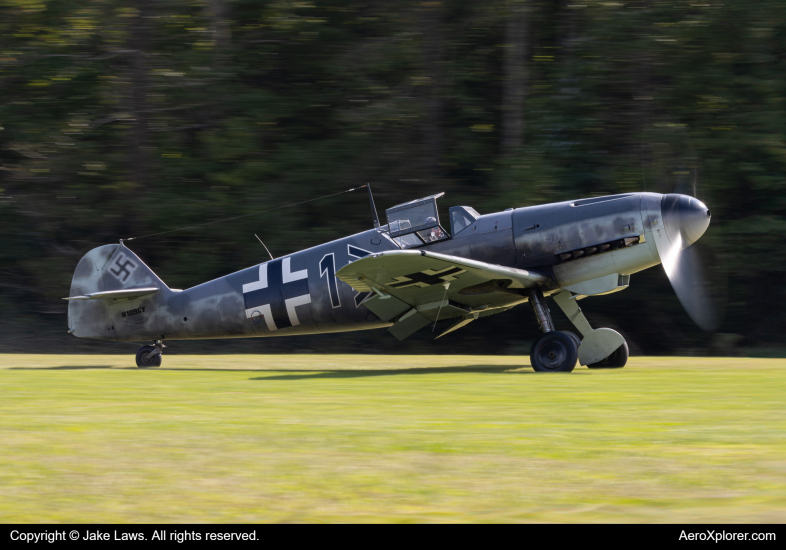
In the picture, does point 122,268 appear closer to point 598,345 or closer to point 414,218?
point 414,218

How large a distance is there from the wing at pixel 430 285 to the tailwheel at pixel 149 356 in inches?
145

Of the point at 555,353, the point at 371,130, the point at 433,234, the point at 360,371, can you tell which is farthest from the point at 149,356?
the point at 371,130

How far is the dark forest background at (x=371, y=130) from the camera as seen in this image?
52.4 feet

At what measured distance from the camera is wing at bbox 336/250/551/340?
909cm

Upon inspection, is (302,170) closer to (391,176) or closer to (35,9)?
(391,176)

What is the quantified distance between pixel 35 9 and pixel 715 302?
16.7 m

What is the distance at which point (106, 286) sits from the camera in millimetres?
12422

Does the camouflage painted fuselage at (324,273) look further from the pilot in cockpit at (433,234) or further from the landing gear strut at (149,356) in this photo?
the landing gear strut at (149,356)

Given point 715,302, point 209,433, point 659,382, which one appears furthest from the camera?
point 715,302

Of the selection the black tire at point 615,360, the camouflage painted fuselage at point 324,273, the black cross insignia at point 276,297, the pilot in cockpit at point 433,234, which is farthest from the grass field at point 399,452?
the black cross insignia at point 276,297

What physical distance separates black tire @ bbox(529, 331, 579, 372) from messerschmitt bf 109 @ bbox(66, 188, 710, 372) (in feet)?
0.04

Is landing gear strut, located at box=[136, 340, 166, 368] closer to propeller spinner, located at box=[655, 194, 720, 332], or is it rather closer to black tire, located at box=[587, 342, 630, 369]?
black tire, located at box=[587, 342, 630, 369]

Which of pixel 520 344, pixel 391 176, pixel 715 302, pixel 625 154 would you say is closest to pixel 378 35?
pixel 391 176

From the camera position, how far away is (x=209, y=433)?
183 inches
